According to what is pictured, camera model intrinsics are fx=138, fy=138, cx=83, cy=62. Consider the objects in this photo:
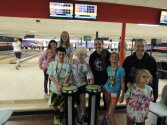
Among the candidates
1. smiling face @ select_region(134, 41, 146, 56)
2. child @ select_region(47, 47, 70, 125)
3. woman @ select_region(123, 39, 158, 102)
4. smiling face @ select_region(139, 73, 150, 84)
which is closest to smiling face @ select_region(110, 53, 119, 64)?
woman @ select_region(123, 39, 158, 102)

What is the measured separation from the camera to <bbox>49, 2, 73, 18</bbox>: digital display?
2969 millimetres

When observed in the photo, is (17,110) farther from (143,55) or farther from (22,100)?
(143,55)

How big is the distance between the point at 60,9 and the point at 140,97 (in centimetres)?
242

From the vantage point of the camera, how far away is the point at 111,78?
65.4 inches

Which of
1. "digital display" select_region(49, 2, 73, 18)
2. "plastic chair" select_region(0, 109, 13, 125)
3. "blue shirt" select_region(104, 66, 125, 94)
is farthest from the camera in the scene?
"digital display" select_region(49, 2, 73, 18)

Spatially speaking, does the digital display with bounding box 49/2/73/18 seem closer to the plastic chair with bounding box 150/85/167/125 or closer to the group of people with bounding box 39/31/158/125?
the group of people with bounding box 39/31/158/125

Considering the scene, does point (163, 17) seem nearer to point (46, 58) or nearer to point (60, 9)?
point (60, 9)

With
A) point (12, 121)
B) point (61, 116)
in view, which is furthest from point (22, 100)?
point (61, 116)

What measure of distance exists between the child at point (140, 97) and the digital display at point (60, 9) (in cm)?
216

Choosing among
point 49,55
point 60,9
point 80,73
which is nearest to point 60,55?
point 80,73

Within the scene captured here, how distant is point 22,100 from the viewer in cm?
261

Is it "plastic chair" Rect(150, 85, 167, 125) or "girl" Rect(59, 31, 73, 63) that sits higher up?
"girl" Rect(59, 31, 73, 63)

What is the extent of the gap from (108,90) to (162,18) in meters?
3.00

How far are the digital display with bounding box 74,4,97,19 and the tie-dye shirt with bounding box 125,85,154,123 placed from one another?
2.13 metres
